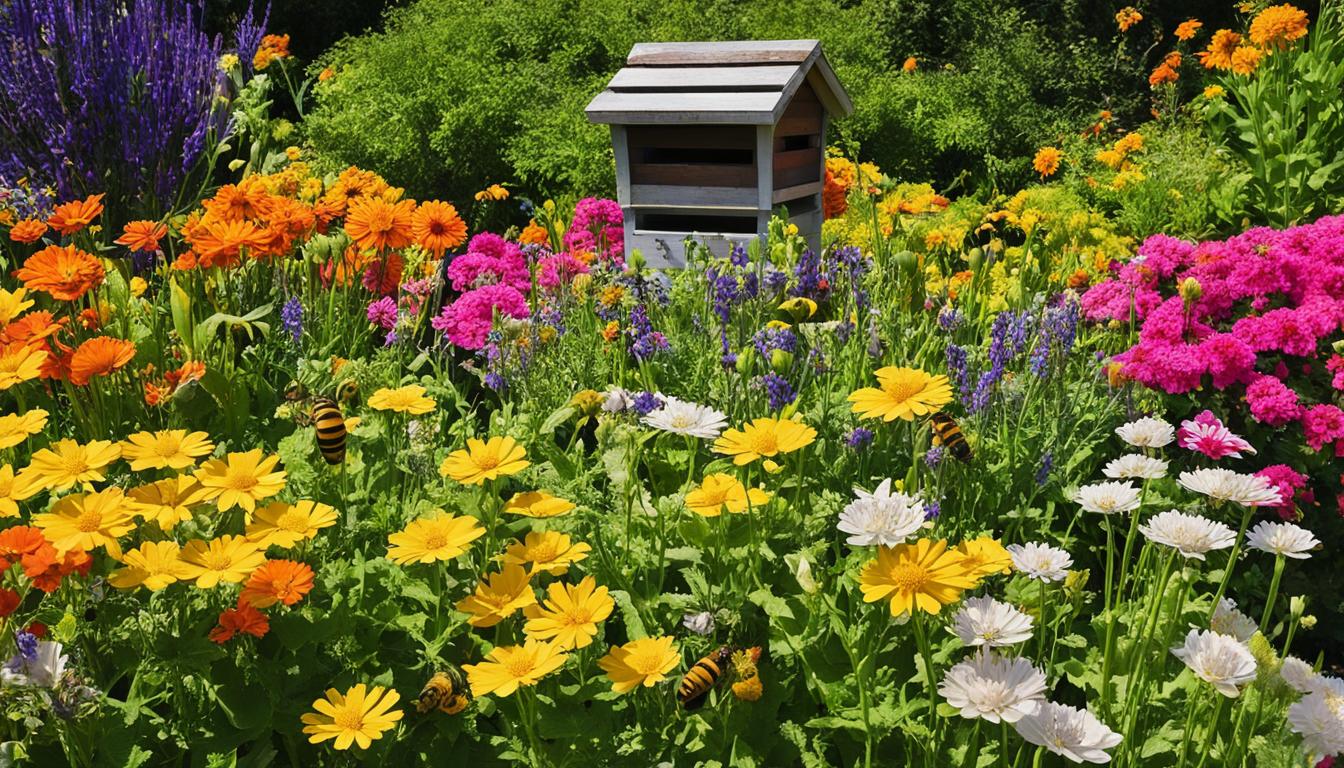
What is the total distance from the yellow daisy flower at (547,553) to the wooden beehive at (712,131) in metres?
2.19

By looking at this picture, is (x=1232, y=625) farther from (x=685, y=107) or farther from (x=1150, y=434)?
(x=685, y=107)

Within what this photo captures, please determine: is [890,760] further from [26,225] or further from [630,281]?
[26,225]

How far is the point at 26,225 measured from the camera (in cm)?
262

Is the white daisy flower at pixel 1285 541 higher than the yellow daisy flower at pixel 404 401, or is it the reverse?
the yellow daisy flower at pixel 404 401

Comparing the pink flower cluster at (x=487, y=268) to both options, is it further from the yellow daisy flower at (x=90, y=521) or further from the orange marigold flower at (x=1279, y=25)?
the orange marigold flower at (x=1279, y=25)

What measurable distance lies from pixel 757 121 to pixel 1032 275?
110 centimetres

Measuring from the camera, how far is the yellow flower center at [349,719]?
1.41 metres

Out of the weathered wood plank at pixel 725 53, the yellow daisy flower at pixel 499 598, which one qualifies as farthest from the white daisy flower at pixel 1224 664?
the weathered wood plank at pixel 725 53

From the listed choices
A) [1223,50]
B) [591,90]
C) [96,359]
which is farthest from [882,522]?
[591,90]

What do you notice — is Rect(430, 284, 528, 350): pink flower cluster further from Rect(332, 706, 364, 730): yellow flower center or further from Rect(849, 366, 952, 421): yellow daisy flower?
Rect(332, 706, 364, 730): yellow flower center

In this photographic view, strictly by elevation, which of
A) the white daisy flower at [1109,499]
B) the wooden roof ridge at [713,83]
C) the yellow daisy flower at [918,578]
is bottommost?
the white daisy flower at [1109,499]

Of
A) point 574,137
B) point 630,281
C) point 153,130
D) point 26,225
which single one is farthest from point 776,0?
point 26,225

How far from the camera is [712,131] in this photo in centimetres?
384

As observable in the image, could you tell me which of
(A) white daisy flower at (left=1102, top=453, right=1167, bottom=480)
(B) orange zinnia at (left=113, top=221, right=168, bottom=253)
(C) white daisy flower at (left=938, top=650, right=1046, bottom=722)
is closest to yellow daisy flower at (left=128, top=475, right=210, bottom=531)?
(C) white daisy flower at (left=938, top=650, right=1046, bottom=722)
